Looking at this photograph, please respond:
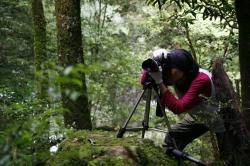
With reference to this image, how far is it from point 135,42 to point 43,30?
4.99 meters

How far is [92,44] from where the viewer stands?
7371mm

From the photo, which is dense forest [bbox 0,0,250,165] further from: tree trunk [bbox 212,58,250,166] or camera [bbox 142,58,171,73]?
tree trunk [bbox 212,58,250,166]

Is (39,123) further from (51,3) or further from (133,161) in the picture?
(51,3)

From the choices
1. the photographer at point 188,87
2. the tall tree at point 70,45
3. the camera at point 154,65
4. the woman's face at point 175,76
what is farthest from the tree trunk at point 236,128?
the tall tree at point 70,45

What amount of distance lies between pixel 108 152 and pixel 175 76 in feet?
2.94

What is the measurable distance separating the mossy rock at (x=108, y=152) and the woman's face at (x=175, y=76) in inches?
24.7

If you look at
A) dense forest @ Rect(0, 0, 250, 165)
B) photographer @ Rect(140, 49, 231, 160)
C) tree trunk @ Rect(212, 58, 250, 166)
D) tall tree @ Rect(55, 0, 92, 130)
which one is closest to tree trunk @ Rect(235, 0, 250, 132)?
photographer @ Rect(140, 49, 231, 160)

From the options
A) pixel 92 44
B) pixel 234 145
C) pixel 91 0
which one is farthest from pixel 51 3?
pixel 234 145

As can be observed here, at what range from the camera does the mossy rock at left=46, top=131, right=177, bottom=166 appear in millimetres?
2162

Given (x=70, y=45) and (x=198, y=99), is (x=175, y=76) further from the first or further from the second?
(x=70, y=45)

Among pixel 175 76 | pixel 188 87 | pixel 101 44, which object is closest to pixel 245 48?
pixel 188 87

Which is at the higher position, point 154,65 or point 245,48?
point 245,48

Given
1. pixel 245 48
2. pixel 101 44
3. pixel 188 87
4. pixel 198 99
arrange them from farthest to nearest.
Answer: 1. pixel 101 44
2. pixel 245 48
3. pixel 188 87
4. pixel 198 99

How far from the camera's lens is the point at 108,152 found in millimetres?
2279
